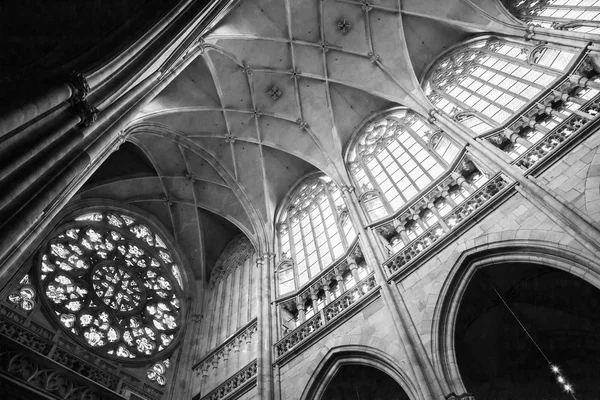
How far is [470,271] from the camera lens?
7.79 meters

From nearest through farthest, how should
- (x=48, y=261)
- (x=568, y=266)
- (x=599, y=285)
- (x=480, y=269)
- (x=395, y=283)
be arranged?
(x=599, y=285), (x=568, y=266), (x=480, y=269), (x=395, y=283), (x=48, y=261)

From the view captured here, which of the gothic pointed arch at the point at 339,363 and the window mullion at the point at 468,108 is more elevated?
the window mullion at the point at 468,108

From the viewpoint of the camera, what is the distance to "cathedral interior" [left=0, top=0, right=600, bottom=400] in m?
6.39

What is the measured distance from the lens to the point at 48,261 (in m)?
11.1

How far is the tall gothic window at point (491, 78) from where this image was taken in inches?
391

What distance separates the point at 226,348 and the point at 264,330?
6.18 feet

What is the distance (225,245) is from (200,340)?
165 inches

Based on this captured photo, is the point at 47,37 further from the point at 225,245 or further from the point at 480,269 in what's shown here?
the point at 225,245

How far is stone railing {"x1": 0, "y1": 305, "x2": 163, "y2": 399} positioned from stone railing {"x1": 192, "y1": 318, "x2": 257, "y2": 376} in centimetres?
163

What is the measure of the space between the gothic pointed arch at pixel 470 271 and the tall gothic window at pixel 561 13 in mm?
5466

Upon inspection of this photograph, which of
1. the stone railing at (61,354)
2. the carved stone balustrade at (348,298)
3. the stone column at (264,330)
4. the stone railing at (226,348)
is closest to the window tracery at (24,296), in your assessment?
the stone railing at (61,354)

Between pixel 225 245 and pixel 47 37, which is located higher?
pixel 225 245

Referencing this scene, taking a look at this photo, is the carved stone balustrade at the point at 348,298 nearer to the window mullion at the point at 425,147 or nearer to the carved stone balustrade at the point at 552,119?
the window mullion at the point at 425,147

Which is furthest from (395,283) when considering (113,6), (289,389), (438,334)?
(113,6)
